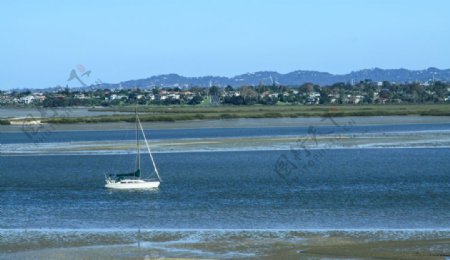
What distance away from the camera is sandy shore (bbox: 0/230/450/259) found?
20.8 m

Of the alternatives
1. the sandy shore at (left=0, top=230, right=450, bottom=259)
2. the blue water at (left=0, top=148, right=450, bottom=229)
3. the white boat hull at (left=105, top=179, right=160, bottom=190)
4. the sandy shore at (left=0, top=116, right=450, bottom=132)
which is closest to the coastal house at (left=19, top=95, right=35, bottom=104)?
the sandy shore at (left=0, top=116, right=450, bottom=132)

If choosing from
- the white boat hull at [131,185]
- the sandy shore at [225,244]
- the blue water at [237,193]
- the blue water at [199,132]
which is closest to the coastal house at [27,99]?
the blue water at [199,132]

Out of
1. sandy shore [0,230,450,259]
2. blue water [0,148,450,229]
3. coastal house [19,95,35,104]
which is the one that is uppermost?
sandy shore [0,230,450,259]

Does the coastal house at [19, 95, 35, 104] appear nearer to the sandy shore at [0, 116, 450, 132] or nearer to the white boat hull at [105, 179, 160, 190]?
the sandy shore at [0, 116, 450, 132]

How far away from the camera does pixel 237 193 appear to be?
33.8m

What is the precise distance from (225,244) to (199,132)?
54988mm

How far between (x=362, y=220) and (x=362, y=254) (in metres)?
5.63

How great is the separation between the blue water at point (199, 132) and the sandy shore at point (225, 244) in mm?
44806

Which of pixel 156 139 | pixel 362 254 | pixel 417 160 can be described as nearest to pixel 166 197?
pixel 362 254

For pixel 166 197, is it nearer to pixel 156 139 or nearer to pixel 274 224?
pixel 274 224

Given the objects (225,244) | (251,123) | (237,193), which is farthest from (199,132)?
(225,244)

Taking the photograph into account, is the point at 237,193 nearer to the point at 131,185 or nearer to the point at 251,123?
the point at 131,185

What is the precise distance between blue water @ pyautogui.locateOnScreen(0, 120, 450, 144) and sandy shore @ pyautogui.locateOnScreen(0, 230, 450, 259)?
4481cm

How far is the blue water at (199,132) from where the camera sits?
71.2 meters
